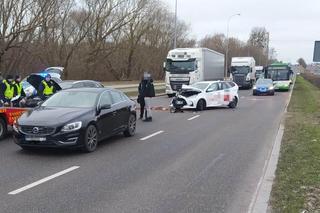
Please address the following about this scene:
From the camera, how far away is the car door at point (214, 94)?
2280 centimetres

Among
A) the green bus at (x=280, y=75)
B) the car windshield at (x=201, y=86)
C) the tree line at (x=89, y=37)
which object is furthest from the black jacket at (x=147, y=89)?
the green bus at (x=280, y=75)

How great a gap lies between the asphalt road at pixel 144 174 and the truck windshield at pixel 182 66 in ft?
64.1

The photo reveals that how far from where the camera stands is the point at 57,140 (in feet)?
30.8

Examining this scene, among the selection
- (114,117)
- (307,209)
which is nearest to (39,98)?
(114,117)

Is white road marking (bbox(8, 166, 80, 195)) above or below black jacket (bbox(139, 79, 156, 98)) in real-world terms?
below

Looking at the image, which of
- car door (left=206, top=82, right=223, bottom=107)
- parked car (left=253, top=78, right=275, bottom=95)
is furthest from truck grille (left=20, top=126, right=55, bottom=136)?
parked car (left=253, top=78, right=275, bottom=95)

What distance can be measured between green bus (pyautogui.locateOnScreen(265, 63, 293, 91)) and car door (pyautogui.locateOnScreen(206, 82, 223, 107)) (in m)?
23.7

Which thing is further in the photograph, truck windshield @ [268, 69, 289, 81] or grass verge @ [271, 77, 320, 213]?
truck windshield @ [268, 69, 289, 81]

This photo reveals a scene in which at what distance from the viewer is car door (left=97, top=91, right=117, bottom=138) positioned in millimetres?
10695

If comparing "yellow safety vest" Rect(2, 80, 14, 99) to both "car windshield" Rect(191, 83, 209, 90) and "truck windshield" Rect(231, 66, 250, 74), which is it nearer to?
"car windshield" Rect(191, 83, 209, 90)

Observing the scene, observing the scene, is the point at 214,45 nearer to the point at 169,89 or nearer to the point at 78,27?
the point at 78,27

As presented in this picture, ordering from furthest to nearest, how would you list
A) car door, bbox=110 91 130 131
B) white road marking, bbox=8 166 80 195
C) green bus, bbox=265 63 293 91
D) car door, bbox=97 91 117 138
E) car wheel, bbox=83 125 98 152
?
green bus, bbox=265 63 293 91 < car door, bbox=110 91 130 131 < car door, bbox=97 91 117 138 < car wheel, bbox=83 125 98 152 < white road marking, bbox=8 166 80 195

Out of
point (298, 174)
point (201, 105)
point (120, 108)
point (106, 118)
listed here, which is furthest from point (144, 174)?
point (201, 105)

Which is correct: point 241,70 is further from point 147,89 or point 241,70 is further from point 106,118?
point 106,118
